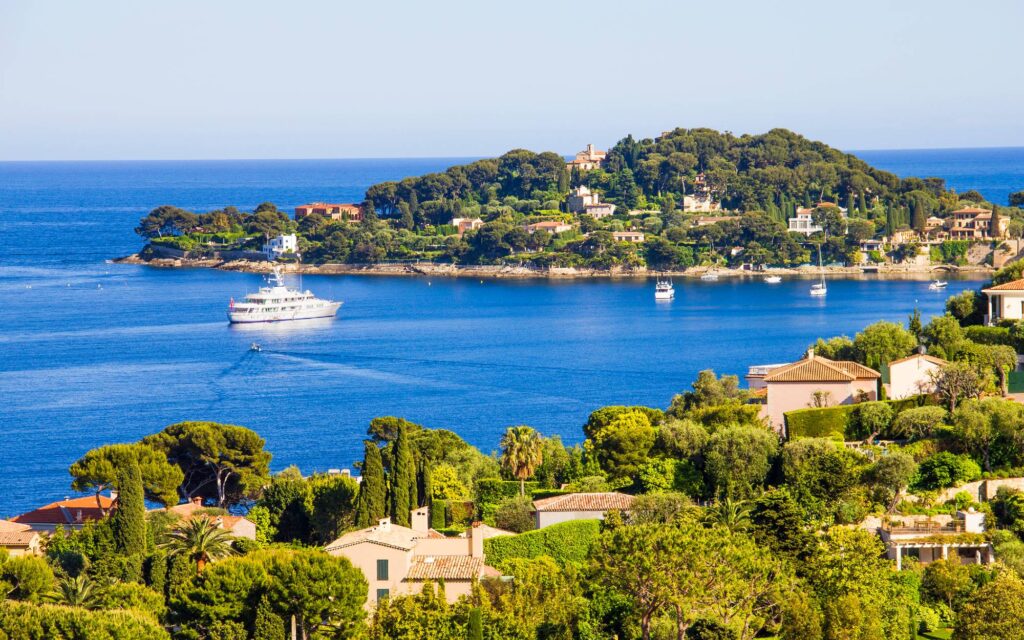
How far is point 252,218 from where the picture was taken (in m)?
129

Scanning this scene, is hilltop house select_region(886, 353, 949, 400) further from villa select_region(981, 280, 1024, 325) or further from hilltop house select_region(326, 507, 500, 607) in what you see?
hilltop house select_region(326, 507, 500, 607)

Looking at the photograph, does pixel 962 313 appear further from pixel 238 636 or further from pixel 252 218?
pixel 252 218

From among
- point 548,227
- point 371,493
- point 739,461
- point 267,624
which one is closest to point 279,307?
point 548,227

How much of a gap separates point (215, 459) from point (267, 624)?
43.2ft

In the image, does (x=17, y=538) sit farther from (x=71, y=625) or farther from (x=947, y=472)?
(x=947, y=472)

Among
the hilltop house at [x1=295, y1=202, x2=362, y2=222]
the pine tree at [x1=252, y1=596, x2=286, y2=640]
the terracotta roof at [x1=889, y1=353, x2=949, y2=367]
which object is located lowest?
the pine tree at [x1=252, y1=596, x2=286, y2=640]

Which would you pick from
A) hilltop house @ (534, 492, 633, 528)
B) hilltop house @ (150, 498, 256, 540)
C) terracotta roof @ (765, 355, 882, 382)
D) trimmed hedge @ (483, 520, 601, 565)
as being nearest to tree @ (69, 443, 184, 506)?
hilltop house @ (150, 498, 256, 540)

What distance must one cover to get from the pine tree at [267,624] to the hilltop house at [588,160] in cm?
12391

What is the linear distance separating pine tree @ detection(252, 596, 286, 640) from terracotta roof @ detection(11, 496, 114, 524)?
31.4 ft

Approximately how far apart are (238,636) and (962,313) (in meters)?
22.3

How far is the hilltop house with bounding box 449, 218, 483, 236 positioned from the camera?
417 feet

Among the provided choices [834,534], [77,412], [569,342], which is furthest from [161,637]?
[569,342]

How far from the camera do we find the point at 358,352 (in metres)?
73.8

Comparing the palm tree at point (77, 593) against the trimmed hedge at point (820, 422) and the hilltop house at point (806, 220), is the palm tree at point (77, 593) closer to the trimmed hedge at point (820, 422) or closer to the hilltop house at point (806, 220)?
the trimmed hedge at point (820, 422)
